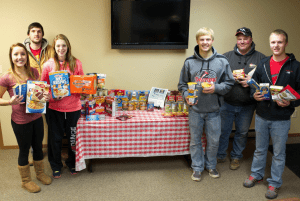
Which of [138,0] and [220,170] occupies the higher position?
[138,0]

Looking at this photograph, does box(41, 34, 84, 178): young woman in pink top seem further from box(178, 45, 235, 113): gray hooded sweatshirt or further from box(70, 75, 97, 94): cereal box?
box(178, 45, 235, 113): gray hooded sweatshirt

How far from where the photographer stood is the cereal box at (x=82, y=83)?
228 centimetres

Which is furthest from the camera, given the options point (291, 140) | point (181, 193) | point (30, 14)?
point (291, 140)

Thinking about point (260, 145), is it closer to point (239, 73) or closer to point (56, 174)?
point (239, 73)

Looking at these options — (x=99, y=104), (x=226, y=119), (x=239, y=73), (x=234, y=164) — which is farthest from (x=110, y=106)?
(x=234, y=164)

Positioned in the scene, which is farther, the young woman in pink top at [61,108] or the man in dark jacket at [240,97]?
the man in dark jacket at [240,97]

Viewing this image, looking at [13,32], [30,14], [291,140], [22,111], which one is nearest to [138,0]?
[30,14]

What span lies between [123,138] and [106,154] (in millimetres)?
276

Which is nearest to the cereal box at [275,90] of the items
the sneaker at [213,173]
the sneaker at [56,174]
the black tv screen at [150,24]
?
the sneaker at [213,173]

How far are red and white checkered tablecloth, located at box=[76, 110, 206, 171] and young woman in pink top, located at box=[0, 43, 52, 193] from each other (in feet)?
1.39

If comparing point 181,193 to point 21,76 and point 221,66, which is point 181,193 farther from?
point 21,76

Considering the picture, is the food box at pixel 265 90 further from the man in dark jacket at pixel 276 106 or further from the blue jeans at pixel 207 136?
the blue jeans at pixel 207 136

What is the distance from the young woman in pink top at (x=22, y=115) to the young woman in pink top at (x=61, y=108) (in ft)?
0.52

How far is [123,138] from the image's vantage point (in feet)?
8.75
